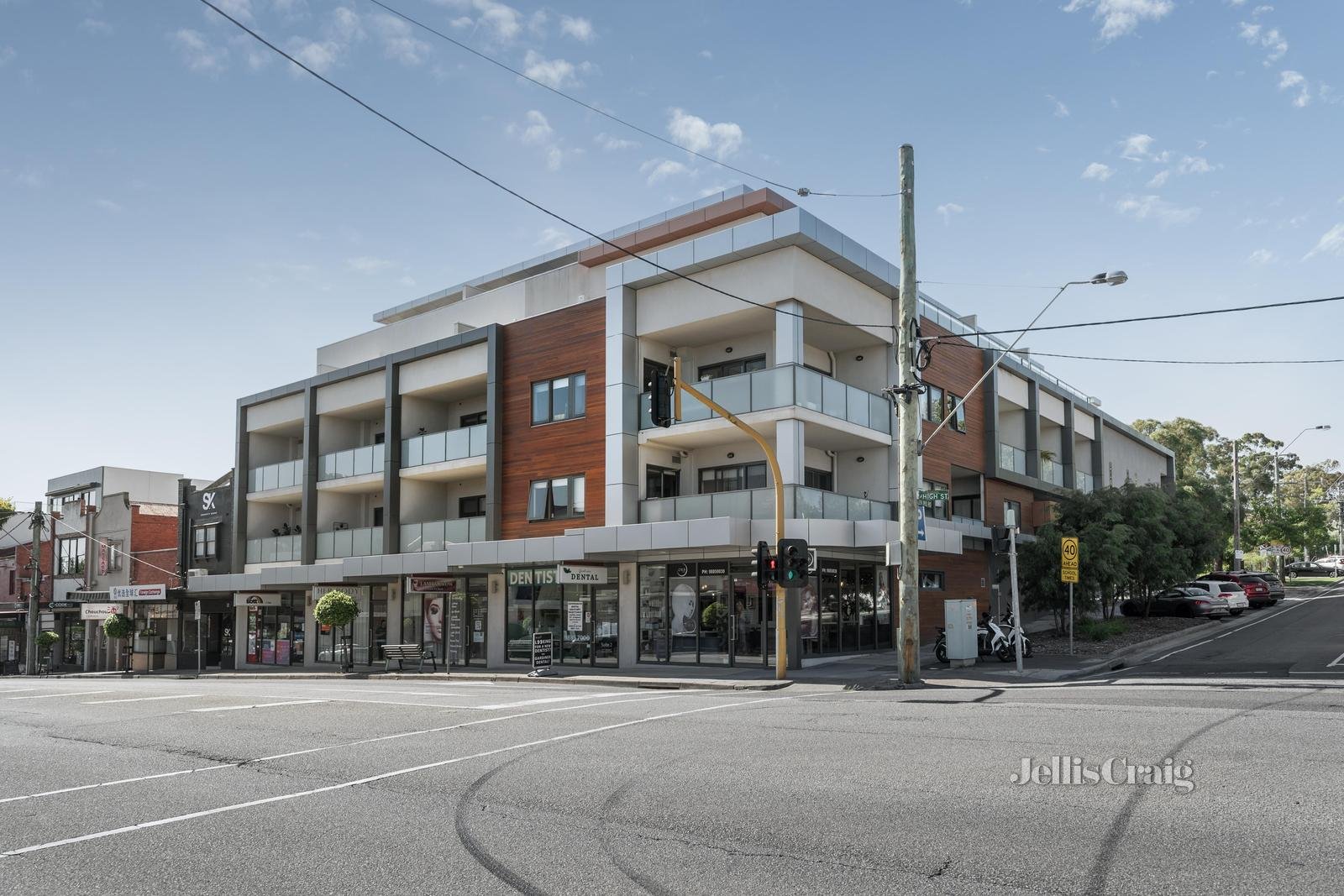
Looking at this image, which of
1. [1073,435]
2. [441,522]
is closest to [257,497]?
[441,522]

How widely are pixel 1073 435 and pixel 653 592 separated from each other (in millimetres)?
25350

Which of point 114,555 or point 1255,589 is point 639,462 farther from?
point 114,555

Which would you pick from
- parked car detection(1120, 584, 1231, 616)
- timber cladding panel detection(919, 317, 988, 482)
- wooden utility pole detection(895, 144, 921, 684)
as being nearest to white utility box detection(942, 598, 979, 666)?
wooden utility pole detection(895, 144, 921, 684)

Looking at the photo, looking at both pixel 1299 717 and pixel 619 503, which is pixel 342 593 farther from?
pixel 1299 717

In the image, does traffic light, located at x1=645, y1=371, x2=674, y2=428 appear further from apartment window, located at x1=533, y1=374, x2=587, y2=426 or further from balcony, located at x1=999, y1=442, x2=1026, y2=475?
balcony, located at x1=999, y1=442, x2=1026, y2=475

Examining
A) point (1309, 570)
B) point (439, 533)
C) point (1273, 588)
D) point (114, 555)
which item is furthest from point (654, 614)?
point (1309, 570)

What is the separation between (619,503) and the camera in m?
27.5

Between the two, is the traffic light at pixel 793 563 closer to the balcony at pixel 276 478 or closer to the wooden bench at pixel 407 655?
the wooden bench at pixel 407 655

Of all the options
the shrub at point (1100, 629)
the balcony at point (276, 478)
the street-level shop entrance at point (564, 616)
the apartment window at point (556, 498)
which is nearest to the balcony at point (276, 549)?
the balcony at point (276, 478)

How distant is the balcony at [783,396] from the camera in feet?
82.9

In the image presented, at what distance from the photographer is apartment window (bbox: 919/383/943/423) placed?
31812 mm

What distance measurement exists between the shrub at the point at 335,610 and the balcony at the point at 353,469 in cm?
441

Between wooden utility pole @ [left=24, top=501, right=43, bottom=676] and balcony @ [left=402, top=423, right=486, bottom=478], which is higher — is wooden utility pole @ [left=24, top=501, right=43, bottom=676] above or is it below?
below

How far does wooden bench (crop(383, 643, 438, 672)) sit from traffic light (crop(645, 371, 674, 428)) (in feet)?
53.0
